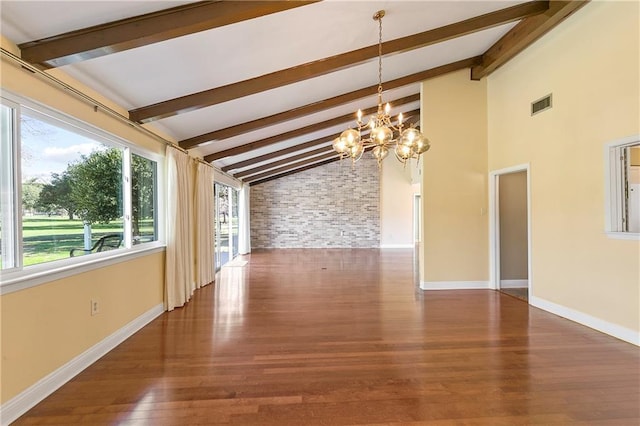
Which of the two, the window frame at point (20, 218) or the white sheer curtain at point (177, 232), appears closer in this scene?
the window frame at point (20, 218)

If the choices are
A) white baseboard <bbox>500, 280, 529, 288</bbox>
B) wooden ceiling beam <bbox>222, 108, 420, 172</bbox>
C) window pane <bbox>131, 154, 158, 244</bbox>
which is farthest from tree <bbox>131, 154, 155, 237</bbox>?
white baseboard <bbox>500, 280, 529, 288</bbox>

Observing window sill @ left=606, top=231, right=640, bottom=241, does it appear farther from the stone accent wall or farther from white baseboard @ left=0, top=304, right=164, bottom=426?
the stone accent wall

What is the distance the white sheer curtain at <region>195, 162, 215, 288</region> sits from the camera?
4.98 metres

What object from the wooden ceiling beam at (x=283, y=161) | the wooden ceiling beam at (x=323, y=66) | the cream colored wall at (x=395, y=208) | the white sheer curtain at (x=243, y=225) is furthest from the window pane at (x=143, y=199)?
the cream colored wall at (x=395, y=208)

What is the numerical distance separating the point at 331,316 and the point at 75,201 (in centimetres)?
281

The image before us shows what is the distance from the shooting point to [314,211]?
36.3 ft

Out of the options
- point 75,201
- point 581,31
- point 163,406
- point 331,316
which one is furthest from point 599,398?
point 75,201

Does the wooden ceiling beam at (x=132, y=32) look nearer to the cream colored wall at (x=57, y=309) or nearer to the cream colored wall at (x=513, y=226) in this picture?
the cream colored wall at (x=57, y=309)

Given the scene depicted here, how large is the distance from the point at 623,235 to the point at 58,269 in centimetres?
484

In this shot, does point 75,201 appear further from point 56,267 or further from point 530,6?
point 530,6

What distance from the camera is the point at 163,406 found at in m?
2.00

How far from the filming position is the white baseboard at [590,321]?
9.47 feet

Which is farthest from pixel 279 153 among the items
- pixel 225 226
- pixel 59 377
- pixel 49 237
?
pixel 59 377

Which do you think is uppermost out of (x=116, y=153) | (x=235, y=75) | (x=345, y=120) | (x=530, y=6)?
(x=530, y=6)
